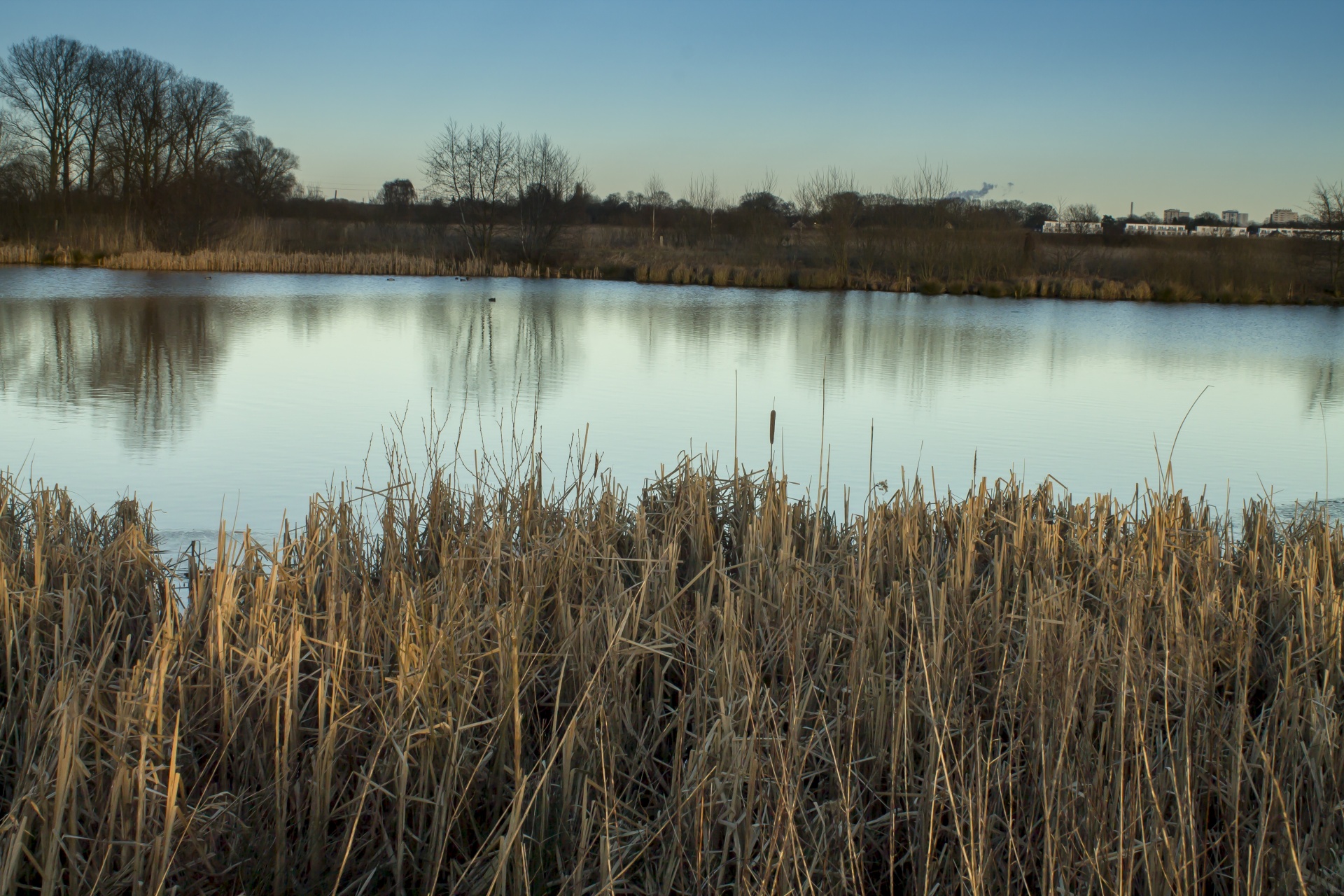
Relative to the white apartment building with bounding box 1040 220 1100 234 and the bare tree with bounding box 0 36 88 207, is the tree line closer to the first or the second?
the bare tree with bounding box 0 36 88 207

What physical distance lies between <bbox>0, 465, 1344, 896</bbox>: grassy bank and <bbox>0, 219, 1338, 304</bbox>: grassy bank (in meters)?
24.6

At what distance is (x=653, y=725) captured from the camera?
2523 mm

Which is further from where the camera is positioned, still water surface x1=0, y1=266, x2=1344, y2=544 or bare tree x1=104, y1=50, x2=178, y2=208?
bare tree x1=104, y1=50, x2=178, y2=208

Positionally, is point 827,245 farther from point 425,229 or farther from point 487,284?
point 425,229

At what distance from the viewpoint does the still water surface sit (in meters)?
6.45

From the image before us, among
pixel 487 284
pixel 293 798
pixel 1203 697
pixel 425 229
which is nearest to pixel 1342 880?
pixel 1203 697

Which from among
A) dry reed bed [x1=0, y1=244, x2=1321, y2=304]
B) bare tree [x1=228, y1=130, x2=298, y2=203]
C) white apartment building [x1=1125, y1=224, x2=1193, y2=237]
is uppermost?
bare tree [x1=228, y1=130, x2=298, y2=203]

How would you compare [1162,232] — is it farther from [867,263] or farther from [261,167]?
[261,167]

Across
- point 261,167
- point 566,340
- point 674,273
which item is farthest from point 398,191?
point 566,340

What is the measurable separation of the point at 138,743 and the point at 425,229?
34.8 metres

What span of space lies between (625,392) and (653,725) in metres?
7.49

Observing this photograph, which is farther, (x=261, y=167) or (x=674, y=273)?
(x=261, y=167)

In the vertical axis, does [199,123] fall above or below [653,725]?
above

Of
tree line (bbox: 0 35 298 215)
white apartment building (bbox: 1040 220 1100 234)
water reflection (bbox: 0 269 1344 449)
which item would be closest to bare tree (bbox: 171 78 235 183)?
tree line (bbox: 0 35 298 215)
